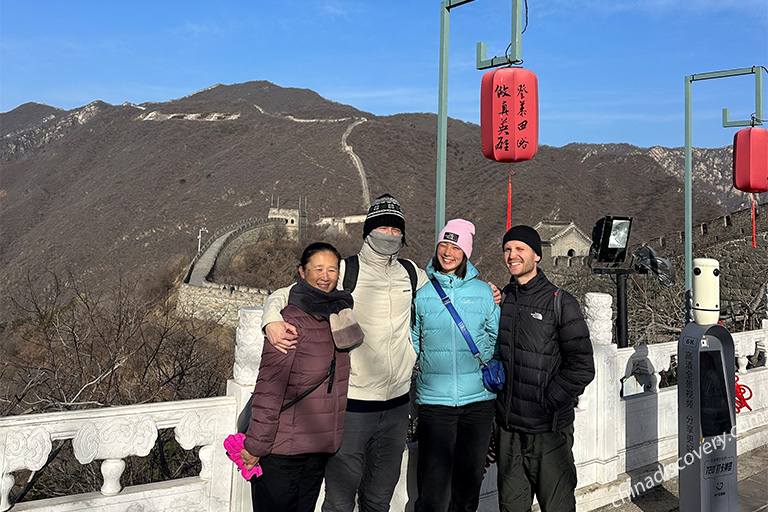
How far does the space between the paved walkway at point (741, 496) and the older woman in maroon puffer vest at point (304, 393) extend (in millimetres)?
2759

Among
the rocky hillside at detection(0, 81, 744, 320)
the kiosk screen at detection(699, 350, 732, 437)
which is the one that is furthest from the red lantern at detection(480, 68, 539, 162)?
the rocky hillside at detection(0, 81, 744, 320)

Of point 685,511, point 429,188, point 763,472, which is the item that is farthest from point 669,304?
point 429,188

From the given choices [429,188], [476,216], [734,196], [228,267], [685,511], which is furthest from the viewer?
[734,196]

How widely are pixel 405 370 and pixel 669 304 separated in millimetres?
13719

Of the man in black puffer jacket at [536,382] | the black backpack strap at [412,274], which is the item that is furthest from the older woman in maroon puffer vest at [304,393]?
the man in black puffer jacket at [536,382]

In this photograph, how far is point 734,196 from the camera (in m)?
89.5

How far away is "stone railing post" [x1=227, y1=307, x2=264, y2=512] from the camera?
277 cm

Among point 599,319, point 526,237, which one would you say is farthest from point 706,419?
point 526,237

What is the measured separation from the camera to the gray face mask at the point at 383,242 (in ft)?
8.84

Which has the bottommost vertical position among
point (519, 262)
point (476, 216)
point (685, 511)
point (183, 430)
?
point (685, 511)

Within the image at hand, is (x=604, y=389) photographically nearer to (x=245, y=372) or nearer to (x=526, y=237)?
(x=526, y=237)

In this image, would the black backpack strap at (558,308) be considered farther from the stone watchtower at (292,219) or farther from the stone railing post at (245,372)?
the stone watchtower at (292,219)

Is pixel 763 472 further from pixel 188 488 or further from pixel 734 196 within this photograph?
pixel 734 196

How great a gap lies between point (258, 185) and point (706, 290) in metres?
72.2
